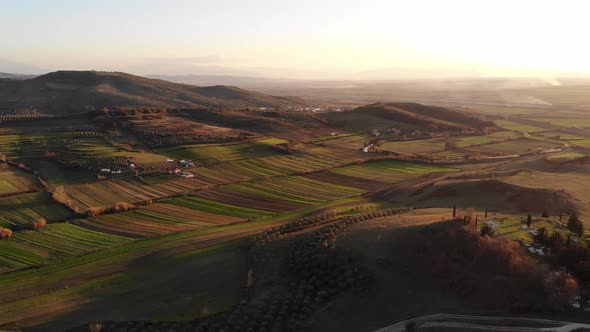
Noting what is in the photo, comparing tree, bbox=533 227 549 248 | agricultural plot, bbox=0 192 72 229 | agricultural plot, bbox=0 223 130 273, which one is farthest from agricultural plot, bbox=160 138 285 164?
tree, bbox=533 227 549 248

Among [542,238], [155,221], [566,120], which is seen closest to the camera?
[542,238]

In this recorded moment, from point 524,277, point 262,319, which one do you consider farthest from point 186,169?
point 524,277

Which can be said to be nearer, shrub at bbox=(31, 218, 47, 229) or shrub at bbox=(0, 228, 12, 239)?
shrub at bbox=(0, 228, 12, 239)

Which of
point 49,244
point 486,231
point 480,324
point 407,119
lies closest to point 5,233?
point 49,244

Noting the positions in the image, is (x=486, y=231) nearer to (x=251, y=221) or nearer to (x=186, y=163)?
(x=251, y=221)

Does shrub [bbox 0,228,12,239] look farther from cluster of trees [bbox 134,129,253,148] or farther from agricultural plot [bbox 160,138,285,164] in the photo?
cluster of trees [bbox 134,129,253,148]

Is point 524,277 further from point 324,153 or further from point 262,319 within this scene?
point 324,153
